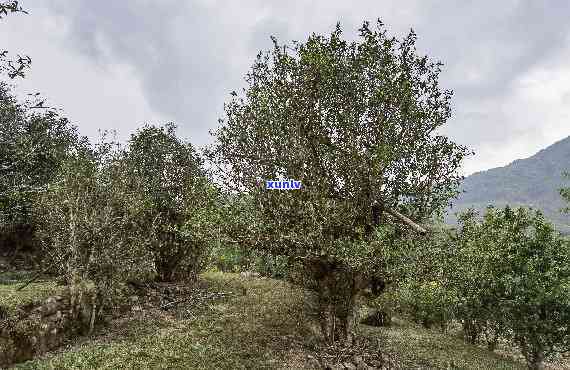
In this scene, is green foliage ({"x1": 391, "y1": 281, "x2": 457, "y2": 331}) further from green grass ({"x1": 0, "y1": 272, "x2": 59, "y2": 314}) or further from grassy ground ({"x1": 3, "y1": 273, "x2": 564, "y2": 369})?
green grass ({"x1": 0, "y1": 272, "x2": 59, "y2": 314})

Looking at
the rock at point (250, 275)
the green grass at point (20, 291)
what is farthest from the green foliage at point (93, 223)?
the rock at point (250, 275)

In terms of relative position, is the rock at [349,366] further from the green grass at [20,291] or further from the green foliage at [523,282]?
the green grass at [20,291]

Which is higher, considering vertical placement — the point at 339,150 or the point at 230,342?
the point at 339,150

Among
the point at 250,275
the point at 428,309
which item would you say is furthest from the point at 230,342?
the point at 250,275

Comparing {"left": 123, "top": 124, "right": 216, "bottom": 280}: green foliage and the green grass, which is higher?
{"left": 123, "top": 124, "right": 216, "bottom": 280}: green foliage

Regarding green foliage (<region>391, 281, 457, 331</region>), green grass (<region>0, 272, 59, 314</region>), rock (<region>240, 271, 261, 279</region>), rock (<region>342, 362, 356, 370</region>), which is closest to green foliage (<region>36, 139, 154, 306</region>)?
green grass (<region>0, 272, 59, 314</region>)

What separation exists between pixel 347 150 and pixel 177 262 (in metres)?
18.4

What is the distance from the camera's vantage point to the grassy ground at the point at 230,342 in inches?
673

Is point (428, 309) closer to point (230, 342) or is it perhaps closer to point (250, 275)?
point (250, 275)

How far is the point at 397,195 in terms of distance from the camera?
64.4ft

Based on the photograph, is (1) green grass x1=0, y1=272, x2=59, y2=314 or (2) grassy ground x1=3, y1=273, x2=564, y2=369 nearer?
(2) grassy ground x1=3, y1=273, x2=564, y2=369

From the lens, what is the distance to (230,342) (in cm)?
2005

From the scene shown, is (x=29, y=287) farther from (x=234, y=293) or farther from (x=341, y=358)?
(x=341, y=358)

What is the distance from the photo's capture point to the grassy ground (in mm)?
17094
